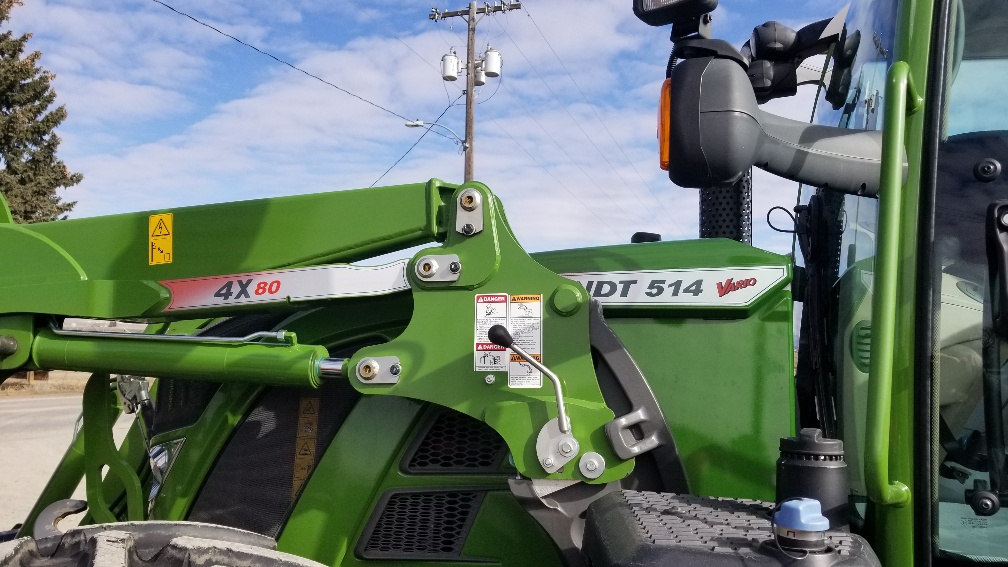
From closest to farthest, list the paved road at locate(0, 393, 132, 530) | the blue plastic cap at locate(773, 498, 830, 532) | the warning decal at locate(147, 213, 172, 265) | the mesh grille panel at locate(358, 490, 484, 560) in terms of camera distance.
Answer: the blue plastic cap at locate(773, 498, 830, 532) < the mesh grille panel at locate(358, 490, 484, 560) < the warning decal at locate(147, 213, 172, 265) < the paved road at locate(0, 393, 132, 530)

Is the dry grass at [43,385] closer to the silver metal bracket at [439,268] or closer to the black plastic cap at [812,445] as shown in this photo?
the silver metal bracket at [439,268]

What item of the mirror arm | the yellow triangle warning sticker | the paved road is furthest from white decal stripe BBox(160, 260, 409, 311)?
the paved road

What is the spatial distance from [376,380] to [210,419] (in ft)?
2.05

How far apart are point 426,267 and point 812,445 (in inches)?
40.2

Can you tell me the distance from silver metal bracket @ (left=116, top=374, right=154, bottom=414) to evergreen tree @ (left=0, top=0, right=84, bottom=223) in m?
19.5

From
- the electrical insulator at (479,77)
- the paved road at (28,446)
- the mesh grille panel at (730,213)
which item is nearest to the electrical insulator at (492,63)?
the electrical insulator at (479,77)

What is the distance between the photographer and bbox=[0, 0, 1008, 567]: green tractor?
66.0 inches

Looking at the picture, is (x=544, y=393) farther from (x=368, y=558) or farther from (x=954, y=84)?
(x=954, y=84)

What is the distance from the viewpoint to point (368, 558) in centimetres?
222

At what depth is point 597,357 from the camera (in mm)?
2074

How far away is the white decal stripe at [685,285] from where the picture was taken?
2.04 meters

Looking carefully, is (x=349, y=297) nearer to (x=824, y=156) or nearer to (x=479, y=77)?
(x=824, y=156)

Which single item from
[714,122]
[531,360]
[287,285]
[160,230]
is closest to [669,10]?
[714,122]

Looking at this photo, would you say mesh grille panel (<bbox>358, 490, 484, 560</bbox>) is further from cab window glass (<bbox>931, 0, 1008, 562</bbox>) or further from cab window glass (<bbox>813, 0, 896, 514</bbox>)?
cab window glass (<bbox>931, 0, 1008, 562</bbox>)
